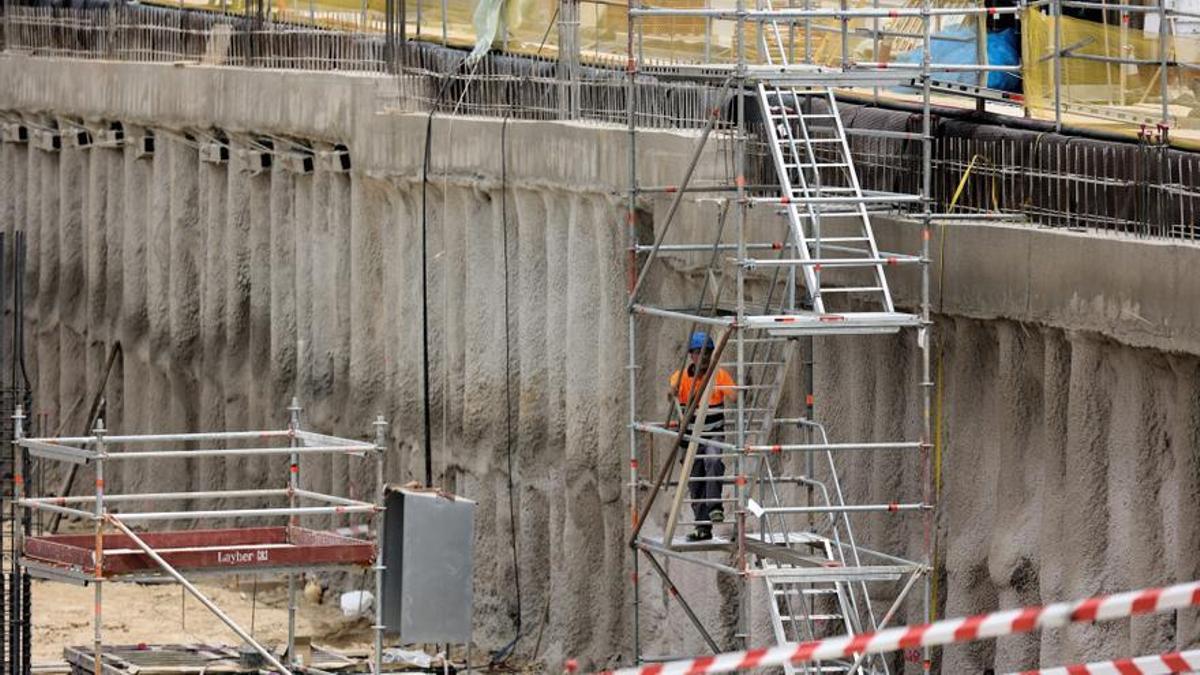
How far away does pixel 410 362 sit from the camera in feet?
90.4

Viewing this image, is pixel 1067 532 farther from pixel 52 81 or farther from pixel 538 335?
pixel 52 81

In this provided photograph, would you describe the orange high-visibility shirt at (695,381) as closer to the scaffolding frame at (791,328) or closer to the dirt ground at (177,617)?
the scaffolding frame at (791,328)

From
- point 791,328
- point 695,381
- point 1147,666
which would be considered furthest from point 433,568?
point 1147,666

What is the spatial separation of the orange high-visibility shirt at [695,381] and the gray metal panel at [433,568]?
5.20 ft

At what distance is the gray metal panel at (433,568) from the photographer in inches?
837

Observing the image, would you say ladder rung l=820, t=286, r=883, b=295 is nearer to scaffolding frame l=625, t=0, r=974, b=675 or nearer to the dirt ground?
scaffolding frame l=625, t=0, r=974, b=675

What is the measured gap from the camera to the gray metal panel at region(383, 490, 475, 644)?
69.7 ft

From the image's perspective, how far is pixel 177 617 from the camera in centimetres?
2850

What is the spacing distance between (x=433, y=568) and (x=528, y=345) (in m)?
4.64

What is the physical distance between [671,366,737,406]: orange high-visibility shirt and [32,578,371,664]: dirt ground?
5.55m

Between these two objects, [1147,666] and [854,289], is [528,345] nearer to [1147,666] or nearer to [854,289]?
[854,289]

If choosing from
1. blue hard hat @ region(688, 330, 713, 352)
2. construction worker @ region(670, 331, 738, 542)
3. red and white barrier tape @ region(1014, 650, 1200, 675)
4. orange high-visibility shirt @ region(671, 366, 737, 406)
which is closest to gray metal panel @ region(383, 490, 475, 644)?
construction worker @ region(670, 331, 738, 542)

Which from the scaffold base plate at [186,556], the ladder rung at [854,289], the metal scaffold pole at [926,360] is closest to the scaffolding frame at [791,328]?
the metal scaffold pole at [926,360]

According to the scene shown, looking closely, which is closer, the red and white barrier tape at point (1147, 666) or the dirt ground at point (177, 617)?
the red and white barrier tape at point (1147, 666)
